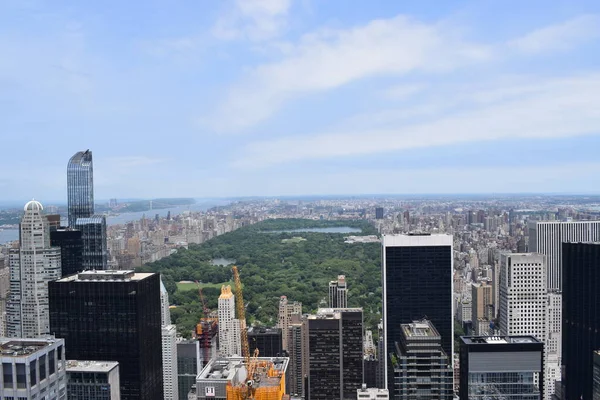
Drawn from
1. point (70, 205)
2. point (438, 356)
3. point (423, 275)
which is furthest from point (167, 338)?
point (438, 356)

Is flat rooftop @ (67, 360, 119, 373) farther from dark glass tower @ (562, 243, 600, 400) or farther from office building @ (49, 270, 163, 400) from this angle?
dark glass tower @ (562, 243, 600, 400)

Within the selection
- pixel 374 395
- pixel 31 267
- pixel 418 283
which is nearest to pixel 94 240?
pixel 31 267

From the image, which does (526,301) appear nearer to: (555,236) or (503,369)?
(555,236)

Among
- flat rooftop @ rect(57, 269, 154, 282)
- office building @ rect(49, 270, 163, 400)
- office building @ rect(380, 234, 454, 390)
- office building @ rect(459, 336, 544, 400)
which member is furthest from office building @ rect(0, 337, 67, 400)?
office building @ rect(380, 234, 454, 390)

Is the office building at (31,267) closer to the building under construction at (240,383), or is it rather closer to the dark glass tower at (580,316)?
the building under construction at (240,383)

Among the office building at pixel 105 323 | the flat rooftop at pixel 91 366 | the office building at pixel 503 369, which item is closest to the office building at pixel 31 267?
the office building at pixel 105 323
